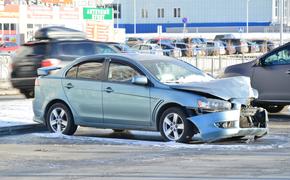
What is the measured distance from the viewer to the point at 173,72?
11.3 meters

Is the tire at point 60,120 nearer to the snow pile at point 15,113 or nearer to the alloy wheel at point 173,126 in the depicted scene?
the snow pile at point 15,113

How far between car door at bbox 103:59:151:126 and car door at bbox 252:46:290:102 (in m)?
4.07

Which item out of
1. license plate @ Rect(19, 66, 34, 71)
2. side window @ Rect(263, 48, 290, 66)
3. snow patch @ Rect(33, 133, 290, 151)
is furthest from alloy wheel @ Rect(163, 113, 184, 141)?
license plate @ Rect(19, 66, 34, 71)

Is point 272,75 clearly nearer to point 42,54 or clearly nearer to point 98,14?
point 42,54

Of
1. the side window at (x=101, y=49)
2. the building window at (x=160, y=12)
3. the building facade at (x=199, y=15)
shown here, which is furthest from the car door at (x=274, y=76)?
the building window at (x=160, y=12)

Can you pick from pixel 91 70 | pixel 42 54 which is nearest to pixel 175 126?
pixel 91 70

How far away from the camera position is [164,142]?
10781 mm

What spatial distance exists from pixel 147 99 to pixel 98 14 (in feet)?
146

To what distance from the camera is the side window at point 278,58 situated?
14.1m

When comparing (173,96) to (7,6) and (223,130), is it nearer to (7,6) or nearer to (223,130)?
(223,130)

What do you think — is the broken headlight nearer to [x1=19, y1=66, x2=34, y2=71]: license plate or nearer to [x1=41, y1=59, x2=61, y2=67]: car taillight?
[x1=41, y1=59, x2=61, y2=67]: car taillight

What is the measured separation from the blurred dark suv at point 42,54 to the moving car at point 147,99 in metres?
5.37

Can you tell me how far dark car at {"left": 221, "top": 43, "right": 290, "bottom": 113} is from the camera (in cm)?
1402

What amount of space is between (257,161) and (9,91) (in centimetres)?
1536
